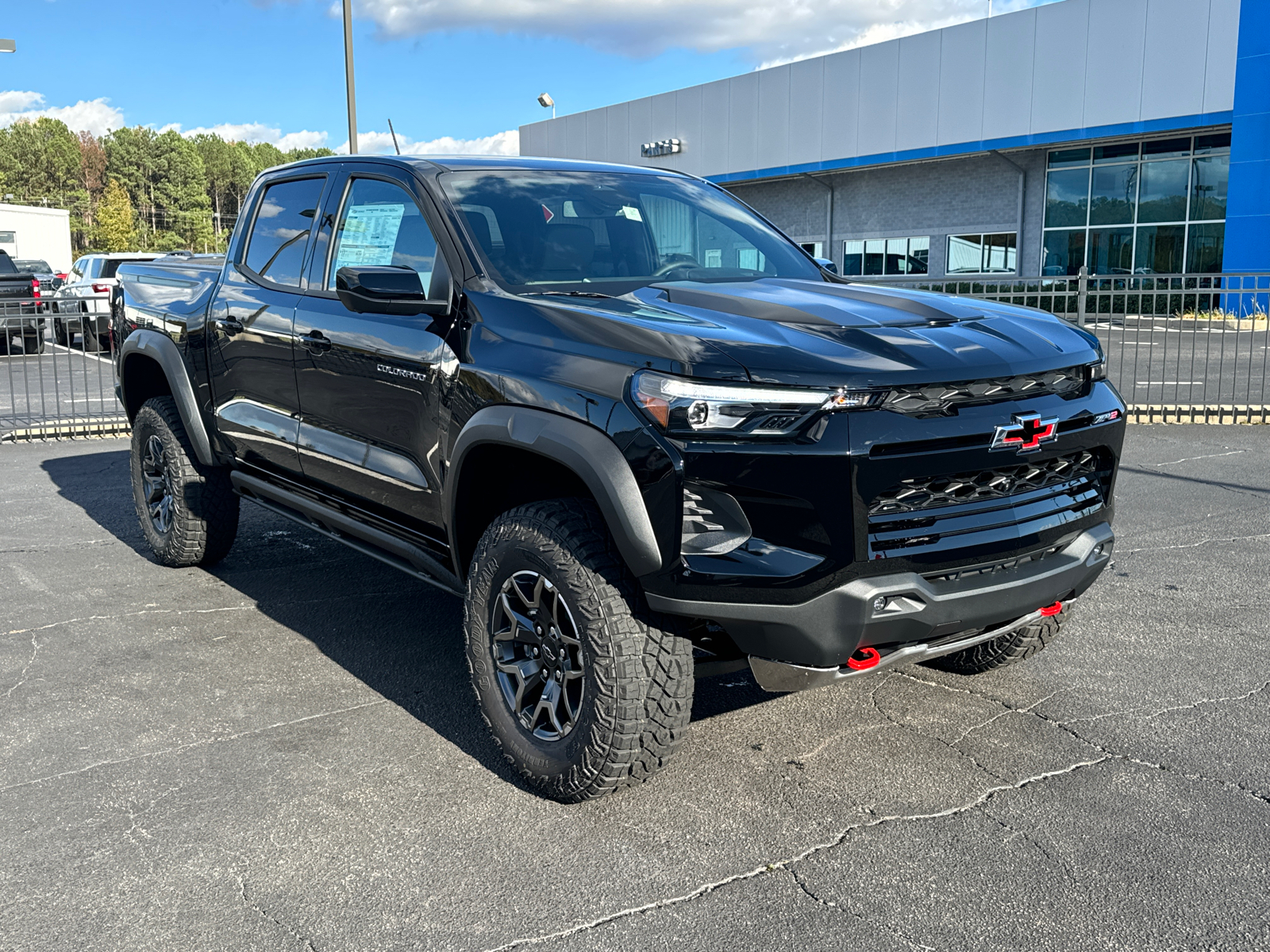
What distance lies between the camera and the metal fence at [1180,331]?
1102 cm

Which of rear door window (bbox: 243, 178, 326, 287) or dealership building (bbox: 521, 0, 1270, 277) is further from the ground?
dealership building (bbox: 521, 0, 1270, 277)

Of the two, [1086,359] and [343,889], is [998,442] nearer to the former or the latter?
[1086,359]

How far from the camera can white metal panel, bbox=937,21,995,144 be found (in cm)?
3142

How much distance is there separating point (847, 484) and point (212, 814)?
2.07 m

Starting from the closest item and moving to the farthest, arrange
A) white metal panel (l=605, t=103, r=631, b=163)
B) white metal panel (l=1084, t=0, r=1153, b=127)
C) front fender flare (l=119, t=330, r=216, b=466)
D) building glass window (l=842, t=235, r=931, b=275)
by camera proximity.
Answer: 1. front fender flare (l=119, t=330, r=216, b=466)
2. white metal panel (l=1084, t=0, r=1153, b=127)
3. building glass window (l=842, t=235, r=931, b=275)
4. white metal panel (l=605, t=103, r=631, b=163)

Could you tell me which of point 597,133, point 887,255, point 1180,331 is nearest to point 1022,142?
point 887,255

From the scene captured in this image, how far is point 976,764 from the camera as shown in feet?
11.8

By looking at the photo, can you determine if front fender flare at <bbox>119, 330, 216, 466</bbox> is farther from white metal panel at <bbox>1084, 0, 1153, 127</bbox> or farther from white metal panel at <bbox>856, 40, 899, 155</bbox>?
white metal panel at <bbox>856, 40, 899, 155</bbox>

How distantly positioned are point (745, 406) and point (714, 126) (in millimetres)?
39863

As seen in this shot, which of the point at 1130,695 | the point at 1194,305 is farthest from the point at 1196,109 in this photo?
the point at 1130,695

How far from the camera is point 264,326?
476cm

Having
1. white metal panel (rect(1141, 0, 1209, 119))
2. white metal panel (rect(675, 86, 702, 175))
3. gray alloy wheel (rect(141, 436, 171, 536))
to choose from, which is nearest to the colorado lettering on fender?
gray alloy wheel (rect(141, 436, 171, 536))

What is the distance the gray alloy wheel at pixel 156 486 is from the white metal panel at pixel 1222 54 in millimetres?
27730

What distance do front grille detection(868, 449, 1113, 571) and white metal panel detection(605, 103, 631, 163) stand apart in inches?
1685
